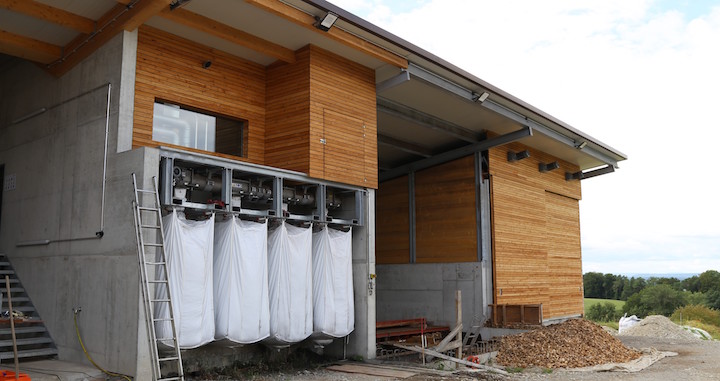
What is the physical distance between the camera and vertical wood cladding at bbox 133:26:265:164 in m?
10.9

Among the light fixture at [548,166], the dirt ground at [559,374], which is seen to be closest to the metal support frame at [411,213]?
the light fixture at [548,166]

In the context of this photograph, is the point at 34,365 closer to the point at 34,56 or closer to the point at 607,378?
the point at 34,56

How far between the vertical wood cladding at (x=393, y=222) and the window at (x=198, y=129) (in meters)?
9.05

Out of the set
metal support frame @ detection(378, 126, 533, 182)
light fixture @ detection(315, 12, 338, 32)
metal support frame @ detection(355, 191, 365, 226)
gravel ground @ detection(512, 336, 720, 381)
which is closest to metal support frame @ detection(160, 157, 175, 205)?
light fixture @ detection(315, 12, 338, 32)

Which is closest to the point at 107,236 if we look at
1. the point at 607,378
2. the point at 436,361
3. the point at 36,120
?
the point at 36,120

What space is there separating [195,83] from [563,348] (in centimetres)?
1053

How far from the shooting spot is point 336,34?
11891 millimetres

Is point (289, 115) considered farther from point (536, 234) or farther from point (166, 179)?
point (536, 234)

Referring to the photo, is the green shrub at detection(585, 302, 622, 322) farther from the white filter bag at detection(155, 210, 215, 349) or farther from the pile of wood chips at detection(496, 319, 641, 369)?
the white filter bag at detection(155, 210, 215, 349)

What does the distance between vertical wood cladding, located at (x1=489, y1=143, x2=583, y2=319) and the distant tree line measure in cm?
3976

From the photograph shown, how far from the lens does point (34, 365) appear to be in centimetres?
1013

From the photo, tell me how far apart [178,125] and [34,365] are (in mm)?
4868

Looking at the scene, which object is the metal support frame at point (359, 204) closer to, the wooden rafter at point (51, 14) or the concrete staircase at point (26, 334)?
the wooden rafter at point (51, 14)

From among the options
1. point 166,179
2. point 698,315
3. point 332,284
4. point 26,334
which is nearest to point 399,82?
point 332,284
